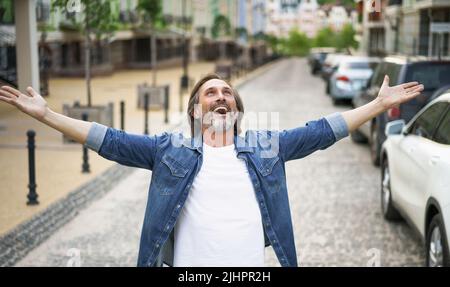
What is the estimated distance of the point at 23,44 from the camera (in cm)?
1728

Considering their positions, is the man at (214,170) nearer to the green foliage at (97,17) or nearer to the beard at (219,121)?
the beard at (219,121)

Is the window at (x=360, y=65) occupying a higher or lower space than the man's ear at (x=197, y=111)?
lower

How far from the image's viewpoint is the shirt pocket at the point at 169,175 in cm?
291

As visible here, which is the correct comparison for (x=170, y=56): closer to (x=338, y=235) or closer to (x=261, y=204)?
(x=338, y=235)

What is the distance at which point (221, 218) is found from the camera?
2850 mm

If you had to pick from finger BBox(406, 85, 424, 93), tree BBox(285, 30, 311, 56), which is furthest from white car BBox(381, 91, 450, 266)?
tree BBox(285, 30, 311, 56)

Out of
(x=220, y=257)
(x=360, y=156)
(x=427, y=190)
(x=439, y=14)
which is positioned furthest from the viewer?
(x=439, y=14)

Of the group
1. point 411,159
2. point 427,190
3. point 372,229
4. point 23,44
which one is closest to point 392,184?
point 372,229

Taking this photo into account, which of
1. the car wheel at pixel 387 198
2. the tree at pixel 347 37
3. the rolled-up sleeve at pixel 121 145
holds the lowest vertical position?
the tree at pixel 347 37

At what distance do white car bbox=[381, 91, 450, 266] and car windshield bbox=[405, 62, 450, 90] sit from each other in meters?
2.07

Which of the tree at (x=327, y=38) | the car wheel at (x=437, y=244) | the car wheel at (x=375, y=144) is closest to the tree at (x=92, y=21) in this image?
the car wheel at (x=375, y=144)

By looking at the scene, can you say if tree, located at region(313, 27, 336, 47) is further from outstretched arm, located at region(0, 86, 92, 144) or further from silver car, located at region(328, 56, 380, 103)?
outstretched arm, located at region(0, 86, 92, 144)

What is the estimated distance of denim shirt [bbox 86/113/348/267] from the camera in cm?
292
